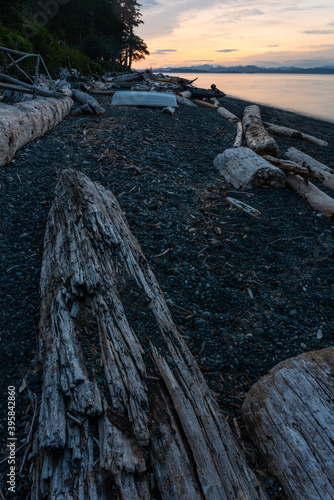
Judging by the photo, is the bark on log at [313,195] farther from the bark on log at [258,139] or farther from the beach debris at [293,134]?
the beach debris at [293,134]

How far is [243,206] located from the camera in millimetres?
6418

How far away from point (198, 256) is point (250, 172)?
3512 mm

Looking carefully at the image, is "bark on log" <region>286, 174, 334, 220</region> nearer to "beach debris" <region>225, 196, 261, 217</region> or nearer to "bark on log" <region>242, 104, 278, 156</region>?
"beach debris" <region>225, 196, 261, 217</region>

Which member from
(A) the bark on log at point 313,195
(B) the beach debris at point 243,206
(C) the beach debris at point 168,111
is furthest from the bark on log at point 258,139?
(B) the beach debris at point 243,206

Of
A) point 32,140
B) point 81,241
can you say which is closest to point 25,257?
point 81,241

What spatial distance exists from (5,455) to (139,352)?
1190mm

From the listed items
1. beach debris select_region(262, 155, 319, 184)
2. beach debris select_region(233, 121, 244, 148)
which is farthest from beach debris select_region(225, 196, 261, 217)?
beach debris select_region(233, 121, 244, 148)

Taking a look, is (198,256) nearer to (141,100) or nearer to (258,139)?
(258,139)

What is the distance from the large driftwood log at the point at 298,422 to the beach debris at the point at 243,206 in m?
3.87

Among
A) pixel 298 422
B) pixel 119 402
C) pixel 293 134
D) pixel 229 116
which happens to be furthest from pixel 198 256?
pixel 229 116

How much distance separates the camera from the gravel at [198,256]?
10.6ft

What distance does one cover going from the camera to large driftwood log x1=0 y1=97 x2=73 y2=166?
633 cm

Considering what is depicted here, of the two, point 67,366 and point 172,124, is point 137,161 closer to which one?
point 172,124

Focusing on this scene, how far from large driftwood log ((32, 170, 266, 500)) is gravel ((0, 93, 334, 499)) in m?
0.43
